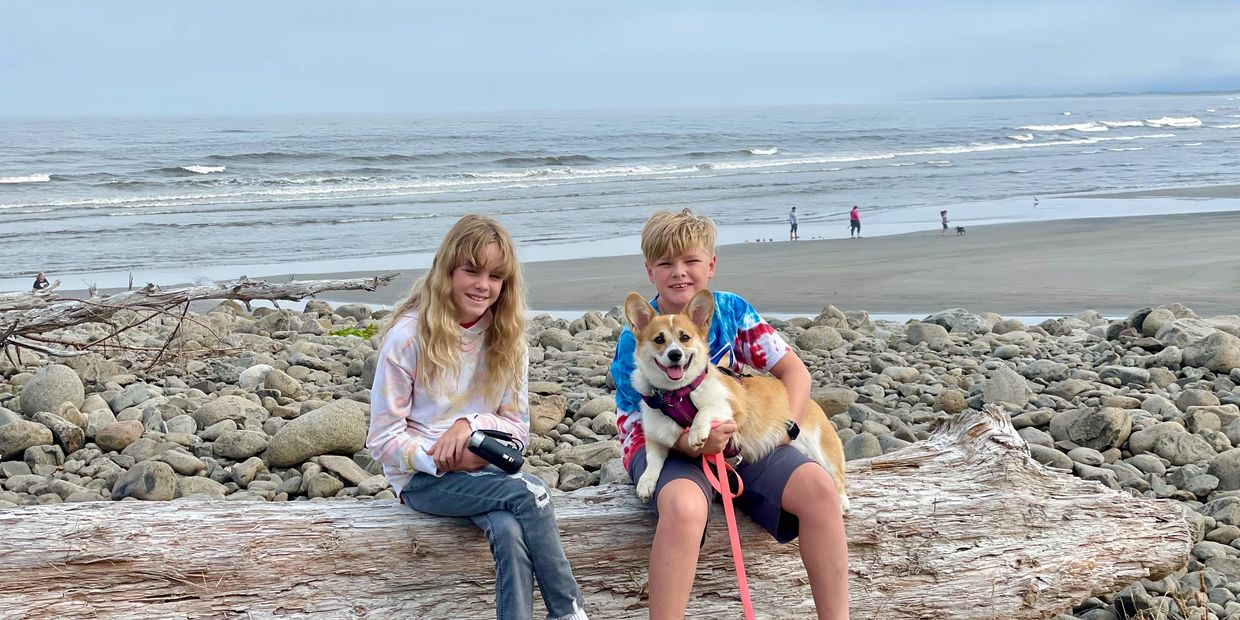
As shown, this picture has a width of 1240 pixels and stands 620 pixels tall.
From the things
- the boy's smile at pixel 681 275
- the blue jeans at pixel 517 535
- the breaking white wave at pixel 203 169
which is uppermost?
the breaking white wave at pixel 203 169

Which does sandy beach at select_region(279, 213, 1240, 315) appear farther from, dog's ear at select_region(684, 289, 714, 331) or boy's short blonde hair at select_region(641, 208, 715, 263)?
dog's ear at select_region(684, 289, 714, 331)

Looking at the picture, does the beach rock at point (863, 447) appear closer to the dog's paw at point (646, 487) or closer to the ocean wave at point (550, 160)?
the dog's paw at point (646, 487)

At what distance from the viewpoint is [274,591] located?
3303 mm

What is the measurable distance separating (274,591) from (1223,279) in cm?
1253

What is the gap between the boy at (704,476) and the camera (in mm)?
3176

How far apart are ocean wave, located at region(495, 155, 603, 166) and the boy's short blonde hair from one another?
31.8 m

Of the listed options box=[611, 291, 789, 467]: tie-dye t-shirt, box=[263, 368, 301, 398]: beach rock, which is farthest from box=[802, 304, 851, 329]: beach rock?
box=[611, 291, 789, 467]: tie-dye t-shirt

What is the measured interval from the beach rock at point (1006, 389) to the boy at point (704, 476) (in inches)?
134

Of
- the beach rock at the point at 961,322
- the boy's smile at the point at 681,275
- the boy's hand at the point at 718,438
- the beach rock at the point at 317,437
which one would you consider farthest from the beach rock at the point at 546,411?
the beach rock at the point at 961,322

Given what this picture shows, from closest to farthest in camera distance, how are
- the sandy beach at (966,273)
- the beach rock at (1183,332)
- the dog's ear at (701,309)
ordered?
1. the dog's ear at (701,309)
2. the beach rock at (1183,332)
3. the sandy beach at (966,273)

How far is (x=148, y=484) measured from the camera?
5172 mm

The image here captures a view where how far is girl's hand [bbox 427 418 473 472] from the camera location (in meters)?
3.30

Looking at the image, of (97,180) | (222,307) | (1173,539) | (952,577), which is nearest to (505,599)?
(952,577)

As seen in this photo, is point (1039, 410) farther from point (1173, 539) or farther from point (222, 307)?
point (222, 307)
